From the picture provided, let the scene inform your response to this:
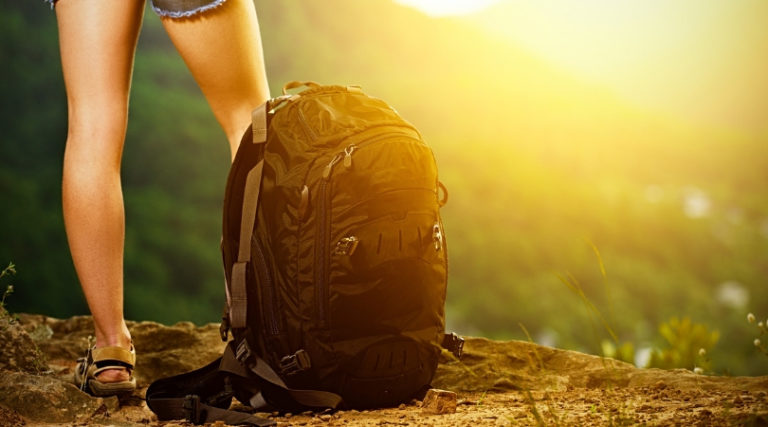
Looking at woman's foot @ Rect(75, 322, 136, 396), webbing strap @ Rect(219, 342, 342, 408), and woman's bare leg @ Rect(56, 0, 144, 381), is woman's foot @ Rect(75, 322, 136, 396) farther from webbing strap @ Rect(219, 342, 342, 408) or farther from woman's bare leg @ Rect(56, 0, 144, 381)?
webbing strap @ Rect(219, 342, 342, 408)

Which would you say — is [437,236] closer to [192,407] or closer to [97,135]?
[192,407]

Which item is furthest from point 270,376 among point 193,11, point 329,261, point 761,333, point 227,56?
point 761,333

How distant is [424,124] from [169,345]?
20.9 feet

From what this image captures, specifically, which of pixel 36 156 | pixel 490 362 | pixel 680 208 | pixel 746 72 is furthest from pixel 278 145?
pixel 746 72

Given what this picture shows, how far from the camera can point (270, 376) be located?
74.0 inches

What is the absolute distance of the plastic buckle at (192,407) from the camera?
1855 mm

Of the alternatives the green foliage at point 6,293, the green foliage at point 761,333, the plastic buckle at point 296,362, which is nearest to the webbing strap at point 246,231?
the plastic buckle at point 296,362

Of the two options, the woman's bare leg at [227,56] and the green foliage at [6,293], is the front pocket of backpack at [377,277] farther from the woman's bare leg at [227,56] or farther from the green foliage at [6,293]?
the green foliage at [6,293]

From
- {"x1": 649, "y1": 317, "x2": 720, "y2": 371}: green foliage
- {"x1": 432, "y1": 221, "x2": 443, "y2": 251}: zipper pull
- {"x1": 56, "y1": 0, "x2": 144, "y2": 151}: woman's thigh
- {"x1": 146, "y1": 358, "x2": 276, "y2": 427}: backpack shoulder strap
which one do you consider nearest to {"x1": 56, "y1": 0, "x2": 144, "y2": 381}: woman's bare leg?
{"x1": 56, "y1": 0, "x2": 144, "y2": 151}: woman's thigh

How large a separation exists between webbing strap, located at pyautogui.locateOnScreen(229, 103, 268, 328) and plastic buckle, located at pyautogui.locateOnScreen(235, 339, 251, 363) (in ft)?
0.15

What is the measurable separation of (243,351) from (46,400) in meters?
0.55

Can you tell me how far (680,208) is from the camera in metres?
9.02

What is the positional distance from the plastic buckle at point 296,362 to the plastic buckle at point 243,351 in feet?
0.36

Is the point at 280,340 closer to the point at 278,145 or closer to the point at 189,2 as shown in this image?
the point at 278,145
